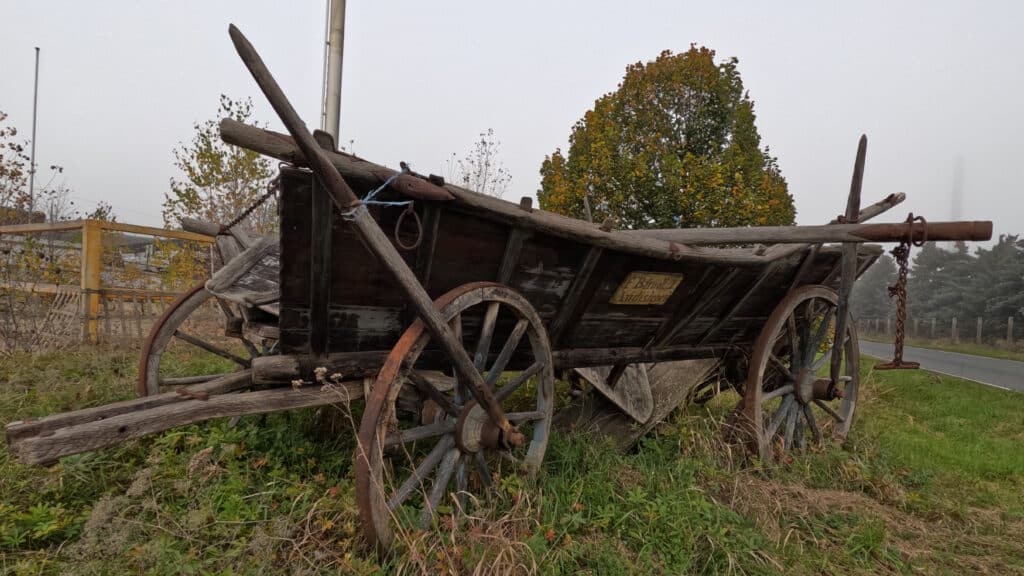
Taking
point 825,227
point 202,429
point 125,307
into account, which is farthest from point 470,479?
point 125,307

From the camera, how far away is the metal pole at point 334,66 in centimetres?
539

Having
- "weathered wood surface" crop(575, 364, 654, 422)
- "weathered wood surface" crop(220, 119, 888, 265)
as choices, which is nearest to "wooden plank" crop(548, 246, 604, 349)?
"weathered wood surface" crop(220, 119, 888, 265)

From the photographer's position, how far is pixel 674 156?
673 cm

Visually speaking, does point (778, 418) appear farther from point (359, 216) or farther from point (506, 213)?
point (359, 216)

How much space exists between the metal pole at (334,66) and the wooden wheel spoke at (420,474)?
414 cm

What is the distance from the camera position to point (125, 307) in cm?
584

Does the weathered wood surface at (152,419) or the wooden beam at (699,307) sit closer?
the weathered wood surface at (152,419)

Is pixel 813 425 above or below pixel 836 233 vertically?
below

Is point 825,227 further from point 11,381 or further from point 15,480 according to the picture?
point 11,381

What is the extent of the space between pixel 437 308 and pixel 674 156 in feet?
18.2

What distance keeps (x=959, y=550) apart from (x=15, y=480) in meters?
4.71

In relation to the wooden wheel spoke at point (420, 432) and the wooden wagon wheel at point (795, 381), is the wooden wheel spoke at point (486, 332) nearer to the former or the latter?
the wooden wheel spoke at point (420, 432)

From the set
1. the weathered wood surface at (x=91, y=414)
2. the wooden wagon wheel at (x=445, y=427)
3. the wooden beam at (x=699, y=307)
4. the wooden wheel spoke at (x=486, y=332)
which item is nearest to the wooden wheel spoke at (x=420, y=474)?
the wooden wagon wheel at (x=445, y=427)

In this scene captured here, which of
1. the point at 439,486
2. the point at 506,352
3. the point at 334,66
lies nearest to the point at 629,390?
the point at 506,352
